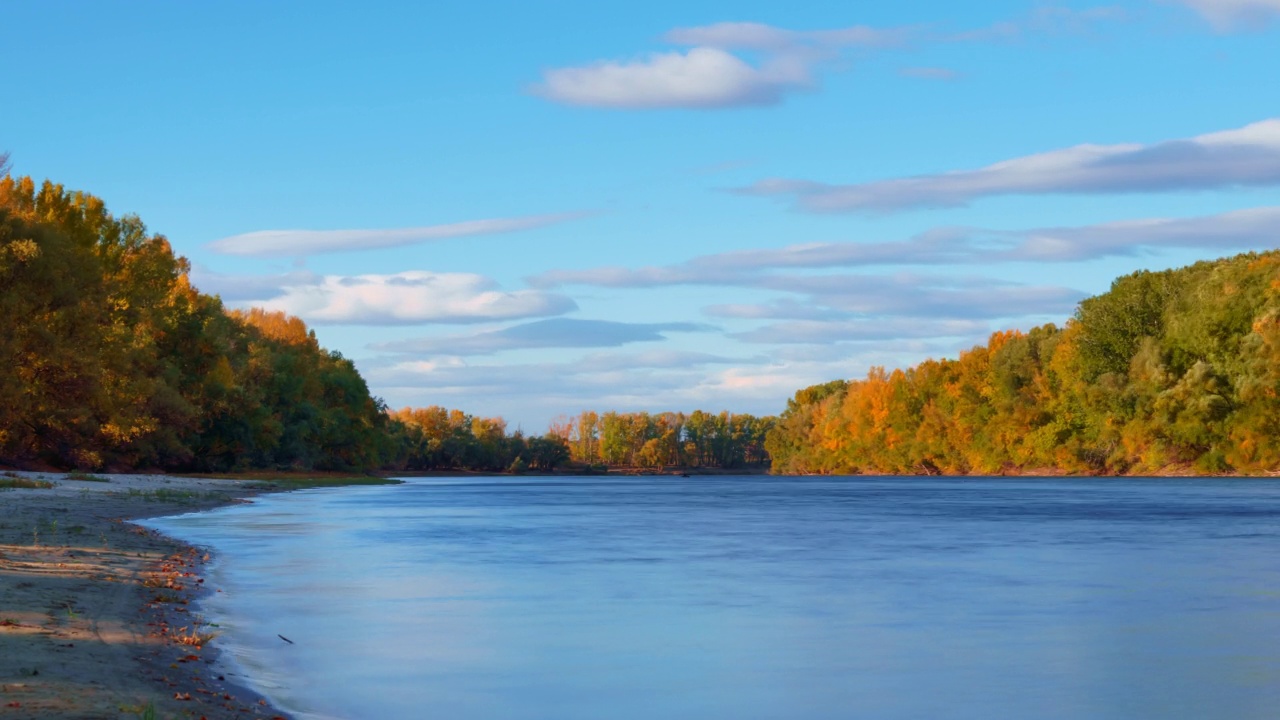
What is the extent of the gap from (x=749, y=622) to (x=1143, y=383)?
97.7 metres

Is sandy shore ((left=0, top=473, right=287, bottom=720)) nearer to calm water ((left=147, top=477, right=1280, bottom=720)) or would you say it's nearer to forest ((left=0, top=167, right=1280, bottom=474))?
calm water ((left=147, top=477, right=1280, bottom=720))

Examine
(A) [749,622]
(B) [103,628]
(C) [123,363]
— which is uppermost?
(C) [123,363]

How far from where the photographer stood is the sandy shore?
9.82 meters

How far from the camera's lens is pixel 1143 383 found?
107250mm

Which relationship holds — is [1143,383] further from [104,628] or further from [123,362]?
[104,628]

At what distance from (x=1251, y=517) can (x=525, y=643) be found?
36.6m

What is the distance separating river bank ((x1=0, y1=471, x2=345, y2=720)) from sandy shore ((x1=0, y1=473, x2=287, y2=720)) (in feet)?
0.05

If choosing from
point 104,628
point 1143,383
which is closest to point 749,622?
point 104,628

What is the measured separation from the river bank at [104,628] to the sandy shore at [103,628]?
0.02 metres

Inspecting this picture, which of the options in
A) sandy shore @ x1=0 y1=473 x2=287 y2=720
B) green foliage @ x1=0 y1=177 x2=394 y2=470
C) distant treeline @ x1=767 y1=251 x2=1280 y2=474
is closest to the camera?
sandy shore @ x1=0 y1=473 x2=287 y2=720

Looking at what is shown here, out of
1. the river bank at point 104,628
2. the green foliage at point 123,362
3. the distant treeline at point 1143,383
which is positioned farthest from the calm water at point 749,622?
the distant treeline at point 1143,383

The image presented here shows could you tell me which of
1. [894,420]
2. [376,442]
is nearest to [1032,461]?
[894,420]

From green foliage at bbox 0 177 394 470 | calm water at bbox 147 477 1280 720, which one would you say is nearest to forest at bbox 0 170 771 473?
green foliage at bbox 0 177 394 470

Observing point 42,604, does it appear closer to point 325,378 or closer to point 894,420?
point 325,378
